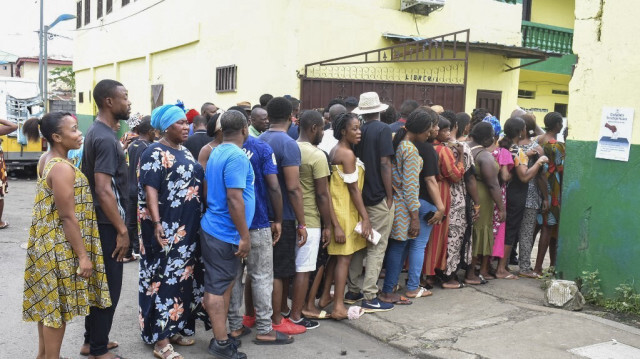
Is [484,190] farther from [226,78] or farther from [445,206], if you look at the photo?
[226,78]

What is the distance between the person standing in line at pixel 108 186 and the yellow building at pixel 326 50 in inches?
251

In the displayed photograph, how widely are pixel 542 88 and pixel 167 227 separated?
16.8 m

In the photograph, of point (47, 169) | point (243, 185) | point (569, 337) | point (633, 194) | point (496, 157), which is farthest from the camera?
point (496, 157)

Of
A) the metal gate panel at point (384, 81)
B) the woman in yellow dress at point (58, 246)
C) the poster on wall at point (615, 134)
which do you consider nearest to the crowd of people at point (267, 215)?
the woman in yellow dress at point (58, 246)

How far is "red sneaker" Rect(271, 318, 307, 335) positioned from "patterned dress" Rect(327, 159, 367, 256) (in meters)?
0.68

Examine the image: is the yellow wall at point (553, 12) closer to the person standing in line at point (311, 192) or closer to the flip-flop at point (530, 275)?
the flip-flop at point (530, 275)

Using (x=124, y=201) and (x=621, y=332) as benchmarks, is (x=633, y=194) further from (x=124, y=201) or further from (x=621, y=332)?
(x=124, y=201)

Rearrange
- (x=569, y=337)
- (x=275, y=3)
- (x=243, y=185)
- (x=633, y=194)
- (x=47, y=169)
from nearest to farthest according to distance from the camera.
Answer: (x=47, y=169) → (x=243, y=185) → (x=569, y=337) → (x=633, y=194) → (x=275, y=3)

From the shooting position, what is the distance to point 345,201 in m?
4.86

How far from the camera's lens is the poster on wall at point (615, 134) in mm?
5039

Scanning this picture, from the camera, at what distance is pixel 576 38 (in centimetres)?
547

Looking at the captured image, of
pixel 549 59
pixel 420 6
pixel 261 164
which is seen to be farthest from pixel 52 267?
pixel 549 59

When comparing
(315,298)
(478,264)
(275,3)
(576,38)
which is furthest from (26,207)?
(576,38)

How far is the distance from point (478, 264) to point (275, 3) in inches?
241
